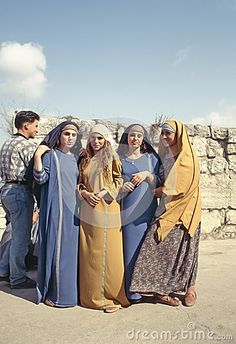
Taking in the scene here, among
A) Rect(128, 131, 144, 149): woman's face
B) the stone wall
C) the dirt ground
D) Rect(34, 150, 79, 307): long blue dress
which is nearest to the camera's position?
the dirt ground

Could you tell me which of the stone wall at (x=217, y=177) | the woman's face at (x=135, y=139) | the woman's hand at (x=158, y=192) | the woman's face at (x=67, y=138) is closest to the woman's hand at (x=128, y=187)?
the woman's hand at (x=158, y=192)

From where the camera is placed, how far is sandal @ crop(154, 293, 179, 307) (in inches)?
113

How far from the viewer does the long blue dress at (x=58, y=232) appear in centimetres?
284

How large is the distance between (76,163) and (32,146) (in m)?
0.45

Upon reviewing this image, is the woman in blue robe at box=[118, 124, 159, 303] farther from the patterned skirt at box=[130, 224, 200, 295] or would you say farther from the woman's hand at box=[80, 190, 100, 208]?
the woman's hand at box=[80, 190, 100, 208]

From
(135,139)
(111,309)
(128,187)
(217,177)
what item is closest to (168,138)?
(135,139)

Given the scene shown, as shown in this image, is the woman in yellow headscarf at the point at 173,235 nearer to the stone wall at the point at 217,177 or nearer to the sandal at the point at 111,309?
the sandal at the point at 111,309

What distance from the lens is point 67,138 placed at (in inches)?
116

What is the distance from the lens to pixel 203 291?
324 centimetres

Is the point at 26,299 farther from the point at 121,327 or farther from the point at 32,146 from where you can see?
the point at 32,146

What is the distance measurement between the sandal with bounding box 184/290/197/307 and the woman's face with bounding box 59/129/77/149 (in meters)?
1.53

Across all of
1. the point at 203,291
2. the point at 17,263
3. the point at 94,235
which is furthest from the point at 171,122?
the point at 17,263

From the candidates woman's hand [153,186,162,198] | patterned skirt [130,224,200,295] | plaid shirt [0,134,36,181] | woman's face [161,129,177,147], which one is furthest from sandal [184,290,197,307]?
plaid shirt [0,134,36,181]

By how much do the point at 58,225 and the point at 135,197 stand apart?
64cm
